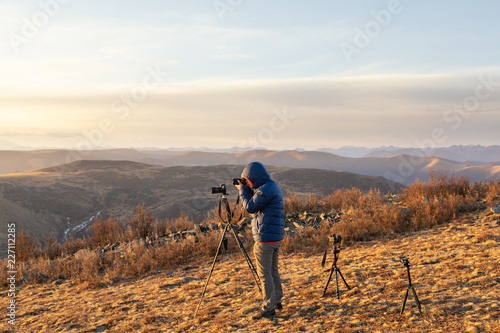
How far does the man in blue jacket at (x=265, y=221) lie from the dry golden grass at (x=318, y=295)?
446 mm

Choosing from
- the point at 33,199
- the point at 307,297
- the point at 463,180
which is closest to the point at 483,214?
the point at 463,180

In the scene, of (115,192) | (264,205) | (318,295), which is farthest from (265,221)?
(115,192)

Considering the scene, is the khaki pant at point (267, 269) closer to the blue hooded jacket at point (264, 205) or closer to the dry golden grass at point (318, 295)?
the blue hooded jacket at point (264, 205)

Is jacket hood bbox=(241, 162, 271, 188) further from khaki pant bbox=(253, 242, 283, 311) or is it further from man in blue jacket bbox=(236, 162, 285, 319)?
khaki pant bbox=(253, 242, 283, 311)

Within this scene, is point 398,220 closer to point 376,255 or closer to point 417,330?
point 376,255

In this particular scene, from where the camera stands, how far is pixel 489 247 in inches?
252

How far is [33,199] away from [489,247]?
1588 inches

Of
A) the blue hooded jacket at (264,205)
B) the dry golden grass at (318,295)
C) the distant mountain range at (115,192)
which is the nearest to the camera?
the dry golden grass at (318,295)

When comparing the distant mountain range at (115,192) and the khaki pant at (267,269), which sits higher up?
the khaki pant at (267,269)

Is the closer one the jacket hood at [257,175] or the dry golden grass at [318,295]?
the dry golden grass at [318,295]

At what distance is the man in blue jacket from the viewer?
4.55m

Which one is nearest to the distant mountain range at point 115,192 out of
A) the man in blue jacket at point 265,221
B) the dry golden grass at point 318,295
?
the dry golden grass at point 318,295

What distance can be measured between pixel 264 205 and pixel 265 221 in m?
0.22

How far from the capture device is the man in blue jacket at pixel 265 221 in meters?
4.55
